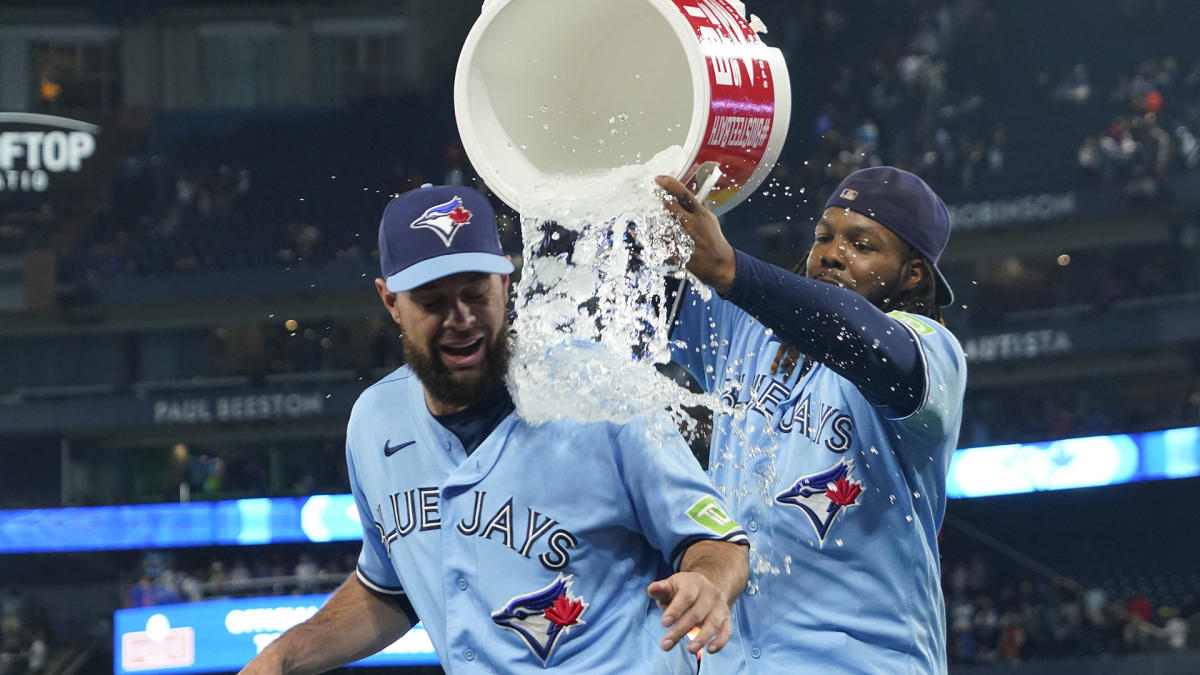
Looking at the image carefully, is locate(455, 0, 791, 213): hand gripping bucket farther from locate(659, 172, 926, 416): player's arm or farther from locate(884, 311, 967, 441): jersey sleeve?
locate(884, 311, 967, 441): jersey sleeve

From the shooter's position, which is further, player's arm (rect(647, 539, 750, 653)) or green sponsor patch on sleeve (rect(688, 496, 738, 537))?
green sponsor patch on sleeve (rect(688, 496, 738, 537))

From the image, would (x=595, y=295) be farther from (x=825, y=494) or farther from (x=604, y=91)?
(x=825, y=494)

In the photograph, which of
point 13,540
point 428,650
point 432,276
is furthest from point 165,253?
point 432,276

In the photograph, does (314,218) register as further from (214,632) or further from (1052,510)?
(1052,510)

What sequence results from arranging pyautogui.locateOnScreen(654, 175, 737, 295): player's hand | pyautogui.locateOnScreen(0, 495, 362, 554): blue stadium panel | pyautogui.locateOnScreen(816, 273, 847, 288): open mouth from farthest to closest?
1. pyautogui.locateOnScreen(0, 495, 362, 554): blue stadium panel
2. pyautogui.locateOnScreen(816, 273, 847, 288): open mouth
3. pyautogui.locateOnScreen(654, 175, 737, 295): player's hand

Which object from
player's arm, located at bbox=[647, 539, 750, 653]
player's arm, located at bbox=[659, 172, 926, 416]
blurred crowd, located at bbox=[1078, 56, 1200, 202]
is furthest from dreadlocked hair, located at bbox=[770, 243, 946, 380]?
blurred crowd, located at bbox=[1078, 56, 1200, 202]

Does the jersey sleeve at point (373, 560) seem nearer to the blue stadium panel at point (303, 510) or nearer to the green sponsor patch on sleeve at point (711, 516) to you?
the green sponsor patch on sleeve at point (711, 516)

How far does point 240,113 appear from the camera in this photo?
1845 cm

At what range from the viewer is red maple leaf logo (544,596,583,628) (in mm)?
2383

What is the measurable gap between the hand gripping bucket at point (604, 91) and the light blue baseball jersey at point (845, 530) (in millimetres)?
547

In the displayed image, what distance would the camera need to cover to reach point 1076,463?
16.7m

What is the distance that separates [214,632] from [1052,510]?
10646 mm

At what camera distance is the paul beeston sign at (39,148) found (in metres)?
17.9

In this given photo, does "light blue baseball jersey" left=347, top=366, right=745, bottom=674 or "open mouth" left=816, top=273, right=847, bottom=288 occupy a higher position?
"open mouth" left=816, top=273, right=847, bottom=288
